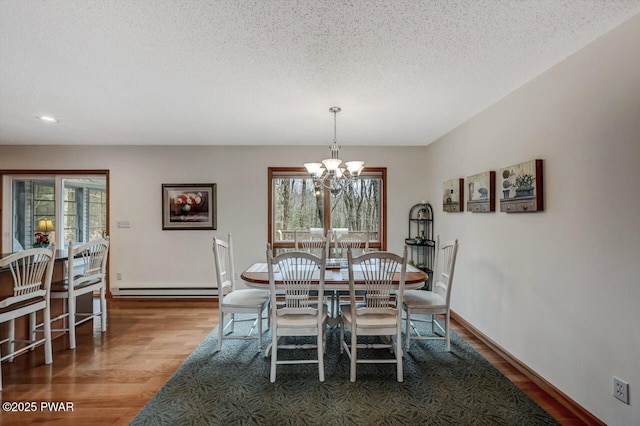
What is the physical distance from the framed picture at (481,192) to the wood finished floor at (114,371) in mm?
1375

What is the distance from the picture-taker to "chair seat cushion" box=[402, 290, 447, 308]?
2806mm

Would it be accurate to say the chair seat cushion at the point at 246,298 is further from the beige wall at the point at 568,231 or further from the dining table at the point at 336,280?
the beige wall at the point at 568,231

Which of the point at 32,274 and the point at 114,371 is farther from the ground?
the point at 32,274

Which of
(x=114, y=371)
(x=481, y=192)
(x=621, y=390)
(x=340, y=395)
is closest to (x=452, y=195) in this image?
(x=481, y=192)

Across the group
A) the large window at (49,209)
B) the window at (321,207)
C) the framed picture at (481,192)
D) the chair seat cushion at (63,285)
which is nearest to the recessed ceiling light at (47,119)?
the large window at (49,209)

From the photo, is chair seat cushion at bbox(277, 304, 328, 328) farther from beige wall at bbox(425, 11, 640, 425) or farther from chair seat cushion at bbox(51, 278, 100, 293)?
chair seat cushion at bbox(51, 278, 100, 293)

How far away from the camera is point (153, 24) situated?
5.62ft

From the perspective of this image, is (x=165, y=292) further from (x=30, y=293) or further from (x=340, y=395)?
(x=340, y=395)

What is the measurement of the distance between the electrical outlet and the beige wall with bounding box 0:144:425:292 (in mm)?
3040

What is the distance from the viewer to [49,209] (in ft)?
15.3

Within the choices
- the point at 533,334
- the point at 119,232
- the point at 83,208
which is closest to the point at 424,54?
the point at 533,334

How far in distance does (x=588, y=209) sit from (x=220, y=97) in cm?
292

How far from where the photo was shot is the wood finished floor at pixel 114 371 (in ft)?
6.63

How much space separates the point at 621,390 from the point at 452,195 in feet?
7.76
